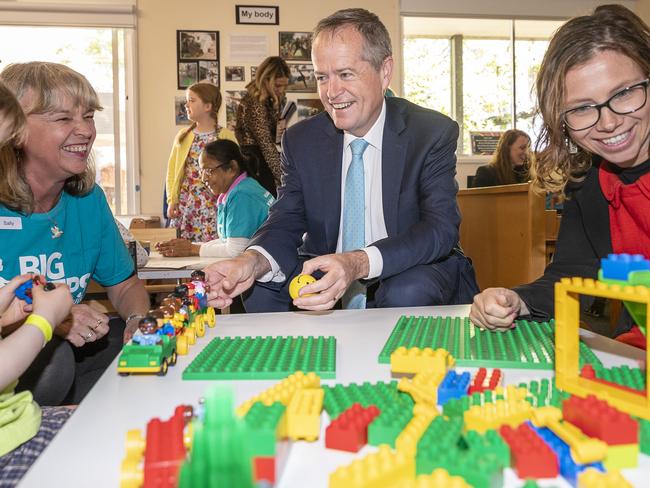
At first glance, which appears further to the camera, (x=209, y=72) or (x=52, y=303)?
(x=209, y=72)

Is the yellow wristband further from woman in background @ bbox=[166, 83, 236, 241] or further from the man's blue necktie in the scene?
woman in background @ bbox=[166, 83, 236, 241]

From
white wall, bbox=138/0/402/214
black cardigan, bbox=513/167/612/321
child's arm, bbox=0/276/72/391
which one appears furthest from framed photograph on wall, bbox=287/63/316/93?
child's arm, bbox=0/276/72/391

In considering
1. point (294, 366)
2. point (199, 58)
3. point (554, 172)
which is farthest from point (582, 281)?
point (199, 58)

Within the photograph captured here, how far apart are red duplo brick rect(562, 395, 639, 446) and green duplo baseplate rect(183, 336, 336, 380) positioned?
15.9 inches

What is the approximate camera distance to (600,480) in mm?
558

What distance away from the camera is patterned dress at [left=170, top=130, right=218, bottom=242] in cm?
427

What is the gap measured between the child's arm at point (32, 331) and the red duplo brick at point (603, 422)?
0.80 m

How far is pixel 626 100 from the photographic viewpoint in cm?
122

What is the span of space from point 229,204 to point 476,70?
3.98m

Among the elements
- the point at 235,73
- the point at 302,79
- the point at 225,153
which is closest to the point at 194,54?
the point at 235,73

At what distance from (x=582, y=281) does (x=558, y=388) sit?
0.52 ft

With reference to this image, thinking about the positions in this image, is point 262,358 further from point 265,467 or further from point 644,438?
point 644,438

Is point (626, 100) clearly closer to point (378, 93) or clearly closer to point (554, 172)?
point (554, 172)

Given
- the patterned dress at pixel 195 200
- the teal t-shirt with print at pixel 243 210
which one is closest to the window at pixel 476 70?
the patterned dress at pixel 195 200
